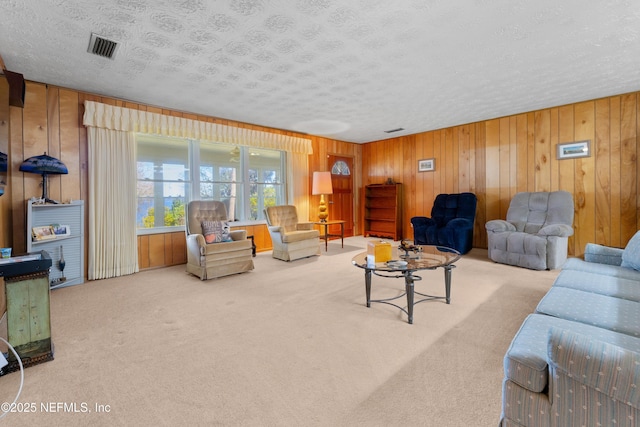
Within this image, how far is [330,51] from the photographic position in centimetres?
264

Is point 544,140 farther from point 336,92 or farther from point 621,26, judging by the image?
point 336,92

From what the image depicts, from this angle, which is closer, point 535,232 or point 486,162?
point 535,232

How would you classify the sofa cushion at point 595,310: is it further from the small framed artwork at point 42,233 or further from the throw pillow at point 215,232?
the small framed artwork at point 42,233

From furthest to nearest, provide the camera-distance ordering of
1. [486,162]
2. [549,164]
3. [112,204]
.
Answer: [486,162], [549,164], [112,204]

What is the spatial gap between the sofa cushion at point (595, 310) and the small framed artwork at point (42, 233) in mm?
4417

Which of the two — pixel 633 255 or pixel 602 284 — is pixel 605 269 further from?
pixel 602 284

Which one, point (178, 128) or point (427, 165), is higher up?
point (178, 128)

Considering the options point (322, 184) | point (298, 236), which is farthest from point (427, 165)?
point (298, 236)

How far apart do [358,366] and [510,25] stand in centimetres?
285

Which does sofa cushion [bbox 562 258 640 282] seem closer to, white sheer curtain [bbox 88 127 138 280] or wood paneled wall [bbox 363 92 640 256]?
wood paneled wall [bbox 363 92 640 256]

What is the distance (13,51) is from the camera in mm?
2602

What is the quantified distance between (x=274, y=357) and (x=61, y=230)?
3.13 m

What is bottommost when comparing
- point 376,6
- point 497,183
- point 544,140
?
point 497,183

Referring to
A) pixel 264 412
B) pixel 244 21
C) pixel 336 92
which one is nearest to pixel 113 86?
pixel 244 21
